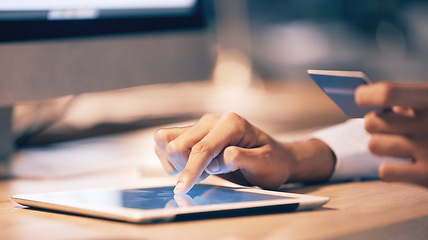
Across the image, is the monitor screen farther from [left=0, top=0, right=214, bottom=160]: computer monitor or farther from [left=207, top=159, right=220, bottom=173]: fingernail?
[left=207, top=159, right=220, bottom=173]: fingernail

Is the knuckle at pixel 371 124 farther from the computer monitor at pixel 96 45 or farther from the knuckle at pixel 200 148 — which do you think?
the computer monitor at pixel 96 45

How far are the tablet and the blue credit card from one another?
0.08 metres

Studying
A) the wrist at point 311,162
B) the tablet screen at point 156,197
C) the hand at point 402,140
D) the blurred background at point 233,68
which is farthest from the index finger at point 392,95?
the blurred background at point 233,68

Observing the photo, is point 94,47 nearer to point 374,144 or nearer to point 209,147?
point 209,147

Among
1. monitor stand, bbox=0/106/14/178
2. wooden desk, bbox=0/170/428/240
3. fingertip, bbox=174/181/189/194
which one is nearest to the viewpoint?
wooden desk, bbox=0/170/428/240

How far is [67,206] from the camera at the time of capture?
1.38 ft

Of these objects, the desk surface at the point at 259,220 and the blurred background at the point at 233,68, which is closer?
the desk surface at the point at 259,220

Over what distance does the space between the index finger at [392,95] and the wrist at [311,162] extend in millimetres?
224

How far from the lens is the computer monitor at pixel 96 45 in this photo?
73 cm

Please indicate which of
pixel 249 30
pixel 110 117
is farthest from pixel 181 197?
pixel 249 30

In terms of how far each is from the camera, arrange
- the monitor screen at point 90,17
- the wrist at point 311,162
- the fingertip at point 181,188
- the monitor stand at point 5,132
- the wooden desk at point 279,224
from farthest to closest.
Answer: the monitor stand at point 5,132, the monitor screen at point 90,17, the wrist at point 311,162, the fingertip at point 181,188, the wooden desk at point 279,224

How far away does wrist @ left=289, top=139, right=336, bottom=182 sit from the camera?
0.61 meters

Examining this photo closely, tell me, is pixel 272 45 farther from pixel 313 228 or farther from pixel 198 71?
pixel 313 228

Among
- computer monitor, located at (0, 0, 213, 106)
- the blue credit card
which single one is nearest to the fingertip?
the blue credit card
